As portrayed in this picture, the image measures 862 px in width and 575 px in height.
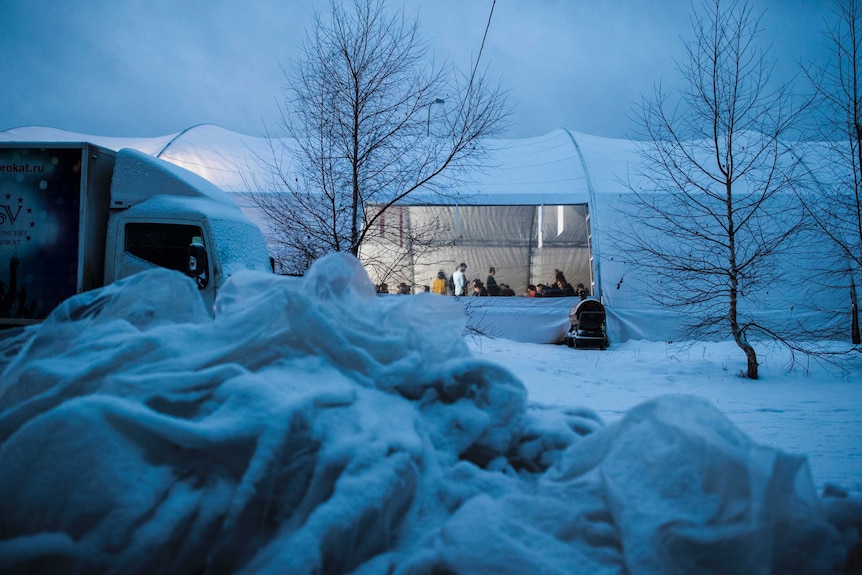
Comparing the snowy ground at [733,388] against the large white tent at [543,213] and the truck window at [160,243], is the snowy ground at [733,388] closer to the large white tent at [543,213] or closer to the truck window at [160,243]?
the large white tent at [543,213]

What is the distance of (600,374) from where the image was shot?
6906 millimetres

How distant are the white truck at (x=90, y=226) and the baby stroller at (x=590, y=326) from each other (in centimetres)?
750

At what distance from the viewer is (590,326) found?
10.3 meters

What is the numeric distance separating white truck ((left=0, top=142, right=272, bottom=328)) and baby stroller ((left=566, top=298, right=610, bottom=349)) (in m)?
7.50

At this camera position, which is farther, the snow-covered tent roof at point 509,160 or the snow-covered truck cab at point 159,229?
the snow-covered tent roof at point 509,160

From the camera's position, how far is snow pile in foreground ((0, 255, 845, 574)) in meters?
1.17

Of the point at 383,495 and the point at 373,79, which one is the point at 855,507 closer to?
the point at 383,495

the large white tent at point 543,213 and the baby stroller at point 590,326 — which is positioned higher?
the large white tent at point 543,213

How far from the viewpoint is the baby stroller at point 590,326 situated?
1021 centimetres

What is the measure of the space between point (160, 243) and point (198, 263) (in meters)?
0.60

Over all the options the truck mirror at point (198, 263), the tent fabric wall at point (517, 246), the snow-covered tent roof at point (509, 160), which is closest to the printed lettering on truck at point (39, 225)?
the truck mirror at point (198, 263)

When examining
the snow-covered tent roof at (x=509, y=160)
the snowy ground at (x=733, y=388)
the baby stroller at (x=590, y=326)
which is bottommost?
the snowy ground at (x=733, y=388)

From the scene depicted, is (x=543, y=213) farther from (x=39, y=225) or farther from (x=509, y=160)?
(x=39, y=225)

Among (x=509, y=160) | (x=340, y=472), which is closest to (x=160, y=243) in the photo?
(x=340, y=472)
